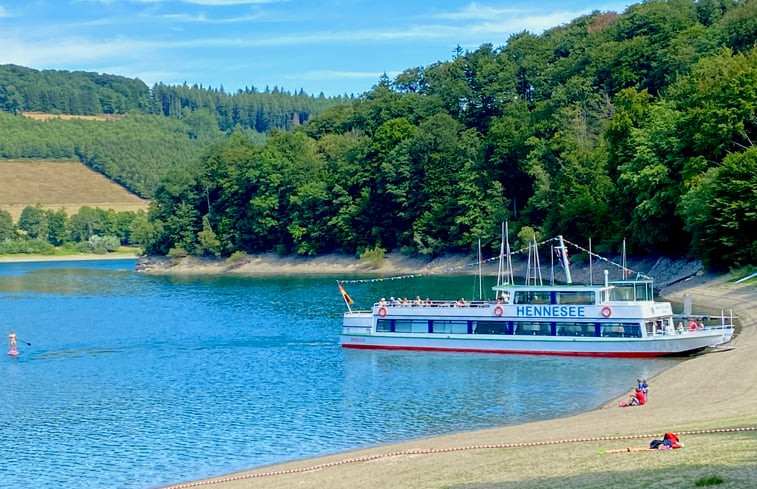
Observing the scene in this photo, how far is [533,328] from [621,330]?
18.6ft

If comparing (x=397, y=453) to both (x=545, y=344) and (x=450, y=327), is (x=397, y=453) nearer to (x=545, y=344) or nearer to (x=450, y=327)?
(x=545, y=344)

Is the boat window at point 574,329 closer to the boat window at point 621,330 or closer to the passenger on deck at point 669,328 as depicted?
Result: the boat window at point 621,330

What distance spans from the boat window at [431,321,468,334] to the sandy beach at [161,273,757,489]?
1831cm

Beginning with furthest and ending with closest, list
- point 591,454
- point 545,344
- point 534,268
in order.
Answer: point 534,268 < point 545,344 < point 591,454

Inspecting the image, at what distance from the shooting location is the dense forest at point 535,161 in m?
92.6

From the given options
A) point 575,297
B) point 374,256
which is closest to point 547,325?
point 575,297

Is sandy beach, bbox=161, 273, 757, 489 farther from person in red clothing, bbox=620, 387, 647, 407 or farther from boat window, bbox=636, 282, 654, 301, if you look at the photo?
boat window, bbox=636, 282, 654, 301

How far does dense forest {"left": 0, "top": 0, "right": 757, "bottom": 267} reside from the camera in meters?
92.6

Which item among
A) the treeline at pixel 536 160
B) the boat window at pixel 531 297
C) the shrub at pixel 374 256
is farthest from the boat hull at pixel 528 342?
the shrub at pixel 374 256

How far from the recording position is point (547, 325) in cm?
6494

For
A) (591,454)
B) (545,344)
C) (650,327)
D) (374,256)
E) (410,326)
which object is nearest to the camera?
(591,454)

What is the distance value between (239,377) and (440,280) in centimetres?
6560

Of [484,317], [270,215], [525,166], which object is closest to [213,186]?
[270,215]

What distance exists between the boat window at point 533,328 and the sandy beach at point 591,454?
1390 centimetres
